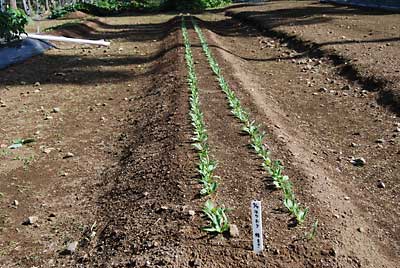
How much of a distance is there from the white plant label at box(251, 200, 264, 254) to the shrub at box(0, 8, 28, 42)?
10463 millimetres

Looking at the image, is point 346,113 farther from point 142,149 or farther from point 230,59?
point 230,59

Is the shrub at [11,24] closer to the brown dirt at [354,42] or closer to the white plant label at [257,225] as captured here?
the brown dirt at [354,42]

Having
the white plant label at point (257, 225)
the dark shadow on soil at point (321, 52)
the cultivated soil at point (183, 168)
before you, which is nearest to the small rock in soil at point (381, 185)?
the cultivated soil at point (183, 168)

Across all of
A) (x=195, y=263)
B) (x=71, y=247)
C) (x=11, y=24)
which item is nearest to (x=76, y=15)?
(x=11, y=24)

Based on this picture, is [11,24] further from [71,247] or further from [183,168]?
[71,247]

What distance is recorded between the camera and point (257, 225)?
271 cm

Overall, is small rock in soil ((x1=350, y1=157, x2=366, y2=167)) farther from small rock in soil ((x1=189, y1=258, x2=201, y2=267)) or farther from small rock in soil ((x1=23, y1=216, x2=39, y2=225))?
small rock in soil ((x1=23, y1=216, x2=39, y2=225))

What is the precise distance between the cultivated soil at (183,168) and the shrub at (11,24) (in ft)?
8.43

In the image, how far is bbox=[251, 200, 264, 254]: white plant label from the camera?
260 centimetres

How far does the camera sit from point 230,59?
10.2 m

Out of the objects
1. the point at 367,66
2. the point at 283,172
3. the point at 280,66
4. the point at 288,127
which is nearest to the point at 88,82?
the point at 280,66

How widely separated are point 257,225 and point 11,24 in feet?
35.1

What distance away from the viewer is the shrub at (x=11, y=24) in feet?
37.8

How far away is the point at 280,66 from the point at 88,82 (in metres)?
4.01
